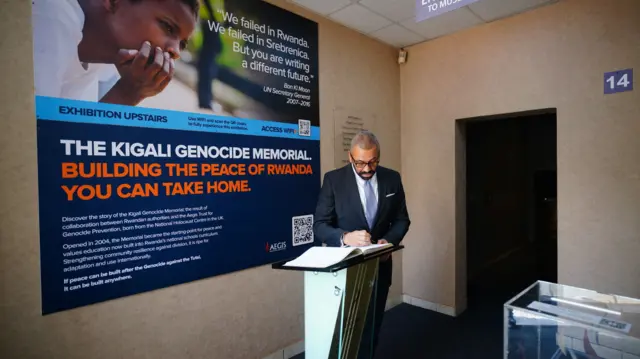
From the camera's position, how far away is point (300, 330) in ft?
9.57

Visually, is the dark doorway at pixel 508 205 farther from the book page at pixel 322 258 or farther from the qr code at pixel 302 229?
the book page at pixel 322 258

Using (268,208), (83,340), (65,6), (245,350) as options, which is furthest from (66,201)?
(245,350)

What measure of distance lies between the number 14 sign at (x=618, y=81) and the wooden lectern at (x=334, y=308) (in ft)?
8.14

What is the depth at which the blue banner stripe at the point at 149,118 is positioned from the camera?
172 centimetres

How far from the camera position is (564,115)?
2844mm

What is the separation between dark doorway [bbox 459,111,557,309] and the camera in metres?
4.70

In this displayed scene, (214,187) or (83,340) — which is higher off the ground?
(214,187)

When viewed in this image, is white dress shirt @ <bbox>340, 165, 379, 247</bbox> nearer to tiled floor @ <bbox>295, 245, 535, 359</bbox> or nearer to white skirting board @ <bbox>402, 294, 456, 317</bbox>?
tiled floor @ <bbox>295, 245, 535, 359</bbox>

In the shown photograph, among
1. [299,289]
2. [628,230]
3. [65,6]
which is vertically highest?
[65,6]

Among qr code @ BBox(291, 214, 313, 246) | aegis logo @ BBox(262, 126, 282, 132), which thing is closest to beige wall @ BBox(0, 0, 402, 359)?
qr code @ BBox(291, 214, 313, 246)

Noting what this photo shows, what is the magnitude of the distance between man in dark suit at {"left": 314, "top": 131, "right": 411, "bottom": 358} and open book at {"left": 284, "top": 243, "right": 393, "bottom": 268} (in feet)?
1.47

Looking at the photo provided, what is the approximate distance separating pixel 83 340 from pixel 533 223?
8049mm

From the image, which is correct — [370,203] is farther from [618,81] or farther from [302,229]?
[618,81]

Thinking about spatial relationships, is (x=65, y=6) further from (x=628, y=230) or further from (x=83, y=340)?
(x=628, y=230)
